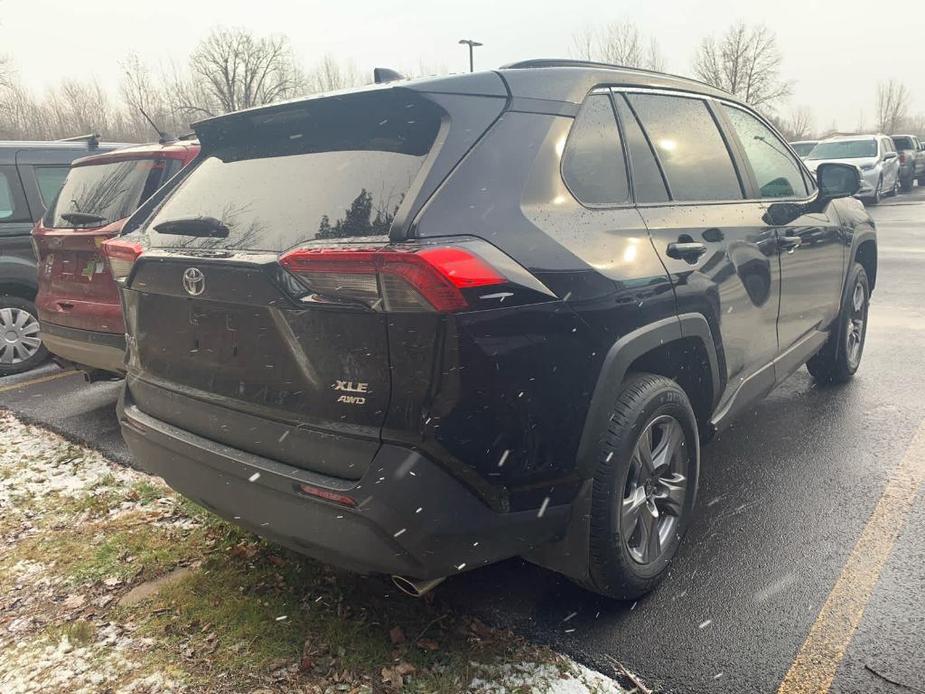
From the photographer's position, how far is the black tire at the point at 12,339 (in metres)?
6.02

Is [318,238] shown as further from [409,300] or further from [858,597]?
[858,597]

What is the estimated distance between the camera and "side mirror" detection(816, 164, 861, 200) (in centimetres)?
416

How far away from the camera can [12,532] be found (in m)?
3.30

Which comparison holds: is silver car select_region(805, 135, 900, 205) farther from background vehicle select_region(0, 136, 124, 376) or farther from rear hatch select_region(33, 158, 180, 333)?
rear hatch select_region(33, 158, 180, 333)

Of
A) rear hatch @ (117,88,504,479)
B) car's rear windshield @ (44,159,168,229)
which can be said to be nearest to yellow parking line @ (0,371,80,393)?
car's rear windshield @ (44,159,168,229)

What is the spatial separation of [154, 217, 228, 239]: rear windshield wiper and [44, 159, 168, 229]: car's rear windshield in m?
2.28

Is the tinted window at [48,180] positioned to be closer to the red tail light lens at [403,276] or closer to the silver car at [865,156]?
the red tail light lens at [403,276]

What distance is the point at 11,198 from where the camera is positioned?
606 cm

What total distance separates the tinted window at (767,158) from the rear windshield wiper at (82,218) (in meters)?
3.79

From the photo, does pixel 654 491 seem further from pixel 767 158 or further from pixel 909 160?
pixel 909 160

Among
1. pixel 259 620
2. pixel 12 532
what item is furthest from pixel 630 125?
pixel 12 532

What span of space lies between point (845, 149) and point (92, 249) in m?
20.8

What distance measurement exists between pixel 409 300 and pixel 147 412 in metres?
1.31

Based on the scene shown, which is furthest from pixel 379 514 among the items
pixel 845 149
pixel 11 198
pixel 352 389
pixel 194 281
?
pixel 845 149
